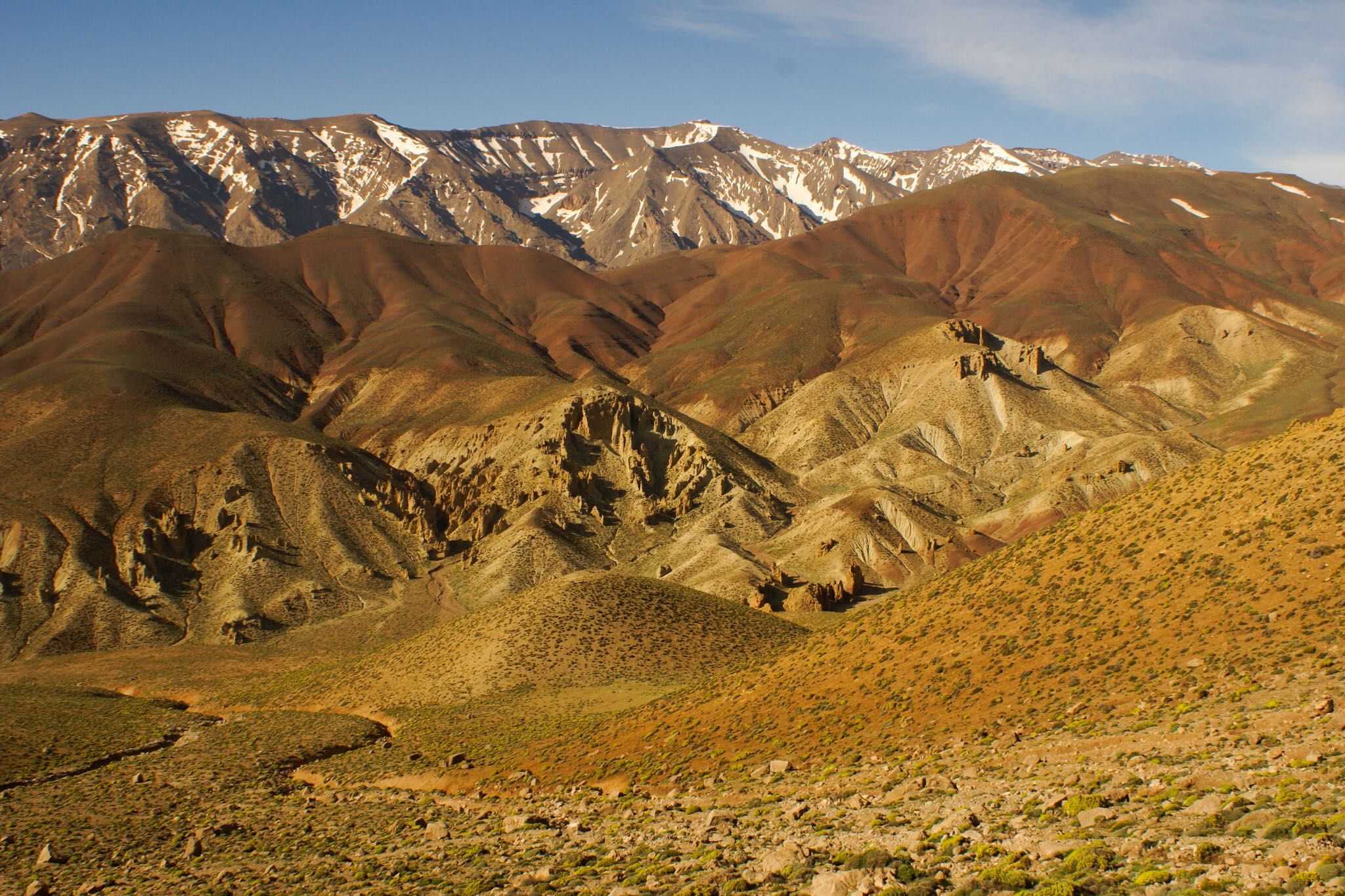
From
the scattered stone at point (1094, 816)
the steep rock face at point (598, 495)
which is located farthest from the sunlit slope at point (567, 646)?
the scattered stone at point (1094, 816)

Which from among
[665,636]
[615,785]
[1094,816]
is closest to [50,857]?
[615,785]

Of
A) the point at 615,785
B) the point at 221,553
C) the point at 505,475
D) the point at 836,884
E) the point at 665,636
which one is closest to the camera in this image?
the point at 836,884

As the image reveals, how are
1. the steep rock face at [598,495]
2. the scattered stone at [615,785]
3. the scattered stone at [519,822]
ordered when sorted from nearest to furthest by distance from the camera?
1. the scattered stone at [519,822]
2. the scattered stone at [615,785]
3. the steep rock face at [598,495]

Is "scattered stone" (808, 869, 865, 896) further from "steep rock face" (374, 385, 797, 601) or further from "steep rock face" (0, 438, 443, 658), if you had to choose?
"steep rock face" (0, 438, 443, 658)

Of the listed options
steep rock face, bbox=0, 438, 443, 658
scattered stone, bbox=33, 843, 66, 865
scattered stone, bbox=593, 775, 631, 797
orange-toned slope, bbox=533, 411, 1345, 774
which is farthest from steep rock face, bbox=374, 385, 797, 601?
scattered stone, bbox=33, 843, 66, 865

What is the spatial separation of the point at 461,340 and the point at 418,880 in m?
164

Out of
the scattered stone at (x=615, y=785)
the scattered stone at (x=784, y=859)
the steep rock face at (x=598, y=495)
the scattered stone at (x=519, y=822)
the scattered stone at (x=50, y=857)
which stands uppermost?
the steep rock face at (x=598, y=495)

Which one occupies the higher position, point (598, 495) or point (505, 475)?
point (505, 475)

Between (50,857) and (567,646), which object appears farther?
(567,646)

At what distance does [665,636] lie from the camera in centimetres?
6097

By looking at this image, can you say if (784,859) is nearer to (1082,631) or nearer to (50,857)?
(1082,631)

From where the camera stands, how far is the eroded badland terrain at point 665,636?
21391 millimetres

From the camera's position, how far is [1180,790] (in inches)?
748

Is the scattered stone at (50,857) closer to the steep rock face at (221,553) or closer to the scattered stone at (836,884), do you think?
the scattered stone at (836,884)
